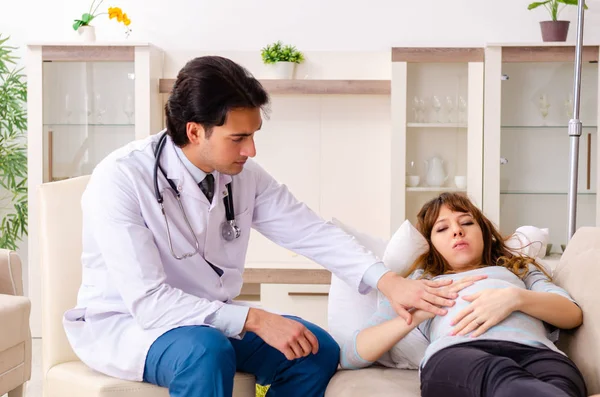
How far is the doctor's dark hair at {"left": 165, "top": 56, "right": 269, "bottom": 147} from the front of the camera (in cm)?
208

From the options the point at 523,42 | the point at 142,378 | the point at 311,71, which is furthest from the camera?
the point at 311,71

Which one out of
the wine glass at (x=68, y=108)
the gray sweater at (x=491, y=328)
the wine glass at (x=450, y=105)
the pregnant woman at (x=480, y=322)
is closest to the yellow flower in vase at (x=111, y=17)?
the wine glass at (x=68, y=108)

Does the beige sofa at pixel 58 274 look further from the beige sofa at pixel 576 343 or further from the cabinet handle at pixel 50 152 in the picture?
the cabinet handle at pixel 50 152

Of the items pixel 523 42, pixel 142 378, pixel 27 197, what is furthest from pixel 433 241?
pixel 27 197

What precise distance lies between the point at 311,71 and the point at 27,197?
1827mm

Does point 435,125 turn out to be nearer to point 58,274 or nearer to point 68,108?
point 68,108

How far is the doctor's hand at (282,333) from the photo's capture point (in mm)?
1978

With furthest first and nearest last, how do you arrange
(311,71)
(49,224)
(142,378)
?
(311,71) → (49,224) → (142,378)

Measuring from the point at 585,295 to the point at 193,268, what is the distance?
1031 mm

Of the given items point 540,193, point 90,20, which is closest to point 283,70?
point 90,20

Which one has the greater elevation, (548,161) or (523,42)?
(523,42)

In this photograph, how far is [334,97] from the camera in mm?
4547

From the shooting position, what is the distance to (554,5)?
4203mm

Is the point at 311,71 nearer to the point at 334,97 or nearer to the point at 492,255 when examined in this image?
the point at 334,97
